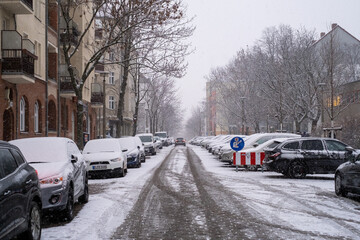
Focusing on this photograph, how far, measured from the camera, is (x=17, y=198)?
255 inches

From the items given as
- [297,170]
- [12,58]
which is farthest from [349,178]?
[12,58]

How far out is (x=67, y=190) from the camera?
371 inches

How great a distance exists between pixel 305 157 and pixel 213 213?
9.37 m

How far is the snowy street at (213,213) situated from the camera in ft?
26.3

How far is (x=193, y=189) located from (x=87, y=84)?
100 feet

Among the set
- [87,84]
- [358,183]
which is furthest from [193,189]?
[87,84]

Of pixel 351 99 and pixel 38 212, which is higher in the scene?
pixel 351 99

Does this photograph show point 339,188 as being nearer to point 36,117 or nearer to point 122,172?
point 122,172

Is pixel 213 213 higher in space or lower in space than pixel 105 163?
lower

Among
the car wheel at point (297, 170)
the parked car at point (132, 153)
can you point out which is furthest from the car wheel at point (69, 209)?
the parked car at point (132, 153)

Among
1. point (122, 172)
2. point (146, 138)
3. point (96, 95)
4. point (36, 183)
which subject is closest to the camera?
point (36, 183)

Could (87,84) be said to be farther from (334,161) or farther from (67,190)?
(67,190)

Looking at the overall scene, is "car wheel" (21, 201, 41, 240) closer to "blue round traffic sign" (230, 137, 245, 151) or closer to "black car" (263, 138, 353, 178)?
"black car" (263, 138, 353, 178)

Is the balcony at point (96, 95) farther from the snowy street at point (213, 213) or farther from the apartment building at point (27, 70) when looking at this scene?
the snowy street at point (213, 213)
